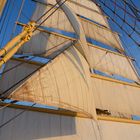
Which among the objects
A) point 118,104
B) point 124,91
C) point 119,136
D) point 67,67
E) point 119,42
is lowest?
point 119,136

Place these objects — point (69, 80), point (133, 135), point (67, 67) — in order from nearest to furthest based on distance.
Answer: point (69, 80), point (67, 67), point (133, 135)

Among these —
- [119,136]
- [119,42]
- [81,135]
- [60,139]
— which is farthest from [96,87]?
[119,42]

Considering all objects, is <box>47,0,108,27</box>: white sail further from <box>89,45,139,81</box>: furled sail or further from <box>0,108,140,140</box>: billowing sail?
<box>0,108,140,140</box>: billowing sail

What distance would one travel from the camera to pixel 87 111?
5.54 metres

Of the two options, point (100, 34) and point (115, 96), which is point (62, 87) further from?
point (100, 34)

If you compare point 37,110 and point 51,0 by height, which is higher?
point 51,0

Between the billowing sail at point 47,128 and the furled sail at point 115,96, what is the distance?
154cm

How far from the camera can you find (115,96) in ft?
33.7

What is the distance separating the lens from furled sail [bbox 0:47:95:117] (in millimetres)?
4488

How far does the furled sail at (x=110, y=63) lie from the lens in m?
12.0

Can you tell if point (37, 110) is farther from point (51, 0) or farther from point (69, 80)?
point (51, 0)

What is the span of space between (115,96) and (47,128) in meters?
4.58

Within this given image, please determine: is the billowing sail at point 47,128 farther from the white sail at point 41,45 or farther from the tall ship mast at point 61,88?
the white sail at point 41,45

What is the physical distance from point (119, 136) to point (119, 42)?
786cm
